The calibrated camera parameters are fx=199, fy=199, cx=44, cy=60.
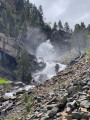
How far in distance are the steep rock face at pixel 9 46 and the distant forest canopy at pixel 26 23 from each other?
5.76 meters

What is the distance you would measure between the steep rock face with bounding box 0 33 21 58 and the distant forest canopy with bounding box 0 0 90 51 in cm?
576

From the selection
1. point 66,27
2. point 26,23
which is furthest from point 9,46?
point 66,27

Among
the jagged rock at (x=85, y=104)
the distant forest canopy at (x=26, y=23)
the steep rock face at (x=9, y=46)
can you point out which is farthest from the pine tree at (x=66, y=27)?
the jagged rock at (x=85, y=104)

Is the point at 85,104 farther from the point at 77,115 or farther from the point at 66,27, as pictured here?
the point at 66,27

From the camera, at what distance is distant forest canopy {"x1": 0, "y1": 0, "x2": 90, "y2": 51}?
88.8 m

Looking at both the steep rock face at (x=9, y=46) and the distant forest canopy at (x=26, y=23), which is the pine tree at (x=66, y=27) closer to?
the distant forest canopy at (x=26, y=23)

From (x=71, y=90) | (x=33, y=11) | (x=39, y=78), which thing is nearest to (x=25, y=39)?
(x=33, y=11)

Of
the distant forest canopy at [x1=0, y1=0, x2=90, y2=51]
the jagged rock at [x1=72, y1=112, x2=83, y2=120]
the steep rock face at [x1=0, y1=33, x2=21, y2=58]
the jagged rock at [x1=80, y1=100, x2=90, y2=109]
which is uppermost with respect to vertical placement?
the distant forest canopy at [x1=0, y1=0, x2=90, y2=51]

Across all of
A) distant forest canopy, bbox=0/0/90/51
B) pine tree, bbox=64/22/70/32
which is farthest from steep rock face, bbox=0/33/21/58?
pine tree, bbox=64/22/70/32

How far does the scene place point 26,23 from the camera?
324ft

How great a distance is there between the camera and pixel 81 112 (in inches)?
269

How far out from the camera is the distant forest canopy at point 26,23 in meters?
88.8

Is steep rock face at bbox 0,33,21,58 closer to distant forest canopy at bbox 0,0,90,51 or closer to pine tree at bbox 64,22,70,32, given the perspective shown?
distant forest canopy at bbox 0,0,90,51

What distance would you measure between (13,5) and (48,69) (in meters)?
55.3
